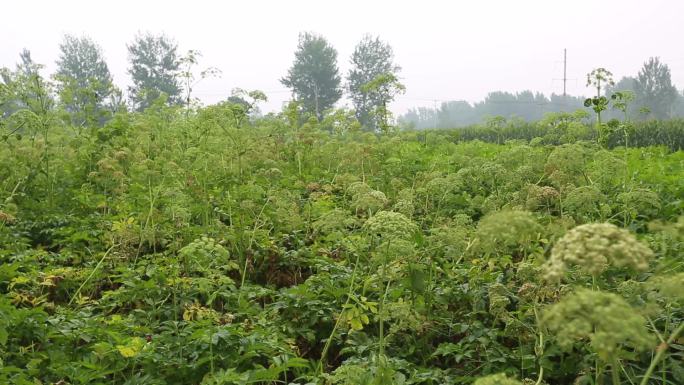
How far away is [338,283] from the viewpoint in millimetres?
4535

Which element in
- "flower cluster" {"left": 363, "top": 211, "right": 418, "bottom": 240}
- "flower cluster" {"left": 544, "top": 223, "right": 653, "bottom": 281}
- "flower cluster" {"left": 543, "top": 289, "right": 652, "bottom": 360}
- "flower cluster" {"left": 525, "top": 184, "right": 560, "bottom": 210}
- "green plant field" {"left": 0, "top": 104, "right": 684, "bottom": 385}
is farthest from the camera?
"flower cluster" {"left": 525, "top": 184, "right": 560, "bottom": 210}

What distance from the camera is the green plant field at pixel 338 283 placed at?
256 cm

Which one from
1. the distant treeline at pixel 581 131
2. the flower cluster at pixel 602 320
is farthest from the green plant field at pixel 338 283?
the distant treeline at pixel 581 131

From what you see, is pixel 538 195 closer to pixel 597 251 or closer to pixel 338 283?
pixel 338 283

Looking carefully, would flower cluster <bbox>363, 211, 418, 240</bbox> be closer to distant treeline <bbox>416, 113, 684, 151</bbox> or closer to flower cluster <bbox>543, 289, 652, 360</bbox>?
flower cluster <bbox>543, 289, 652, 360</bbox>

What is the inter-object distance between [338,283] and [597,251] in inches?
119

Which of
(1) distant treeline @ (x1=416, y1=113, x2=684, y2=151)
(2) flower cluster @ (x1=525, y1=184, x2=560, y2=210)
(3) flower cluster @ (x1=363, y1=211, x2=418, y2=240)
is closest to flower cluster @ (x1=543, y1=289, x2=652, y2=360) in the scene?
(3) flower cluster @ (x1=363, y1=211, x2=418, y2=240)

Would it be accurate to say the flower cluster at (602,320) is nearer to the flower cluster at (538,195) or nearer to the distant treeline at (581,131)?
the flower cluster at (538,195)

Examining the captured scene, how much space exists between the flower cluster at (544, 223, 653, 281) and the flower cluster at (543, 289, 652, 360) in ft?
0.30

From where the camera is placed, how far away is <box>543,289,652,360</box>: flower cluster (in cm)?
154

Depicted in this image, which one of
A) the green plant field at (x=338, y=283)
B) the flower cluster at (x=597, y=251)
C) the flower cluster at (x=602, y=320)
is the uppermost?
the flower cluster at (x=597, y=251)

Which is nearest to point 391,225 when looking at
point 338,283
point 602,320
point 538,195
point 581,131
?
point 602,320

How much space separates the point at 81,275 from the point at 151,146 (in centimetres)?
416

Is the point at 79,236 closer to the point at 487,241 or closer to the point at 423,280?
the point at 423,280
